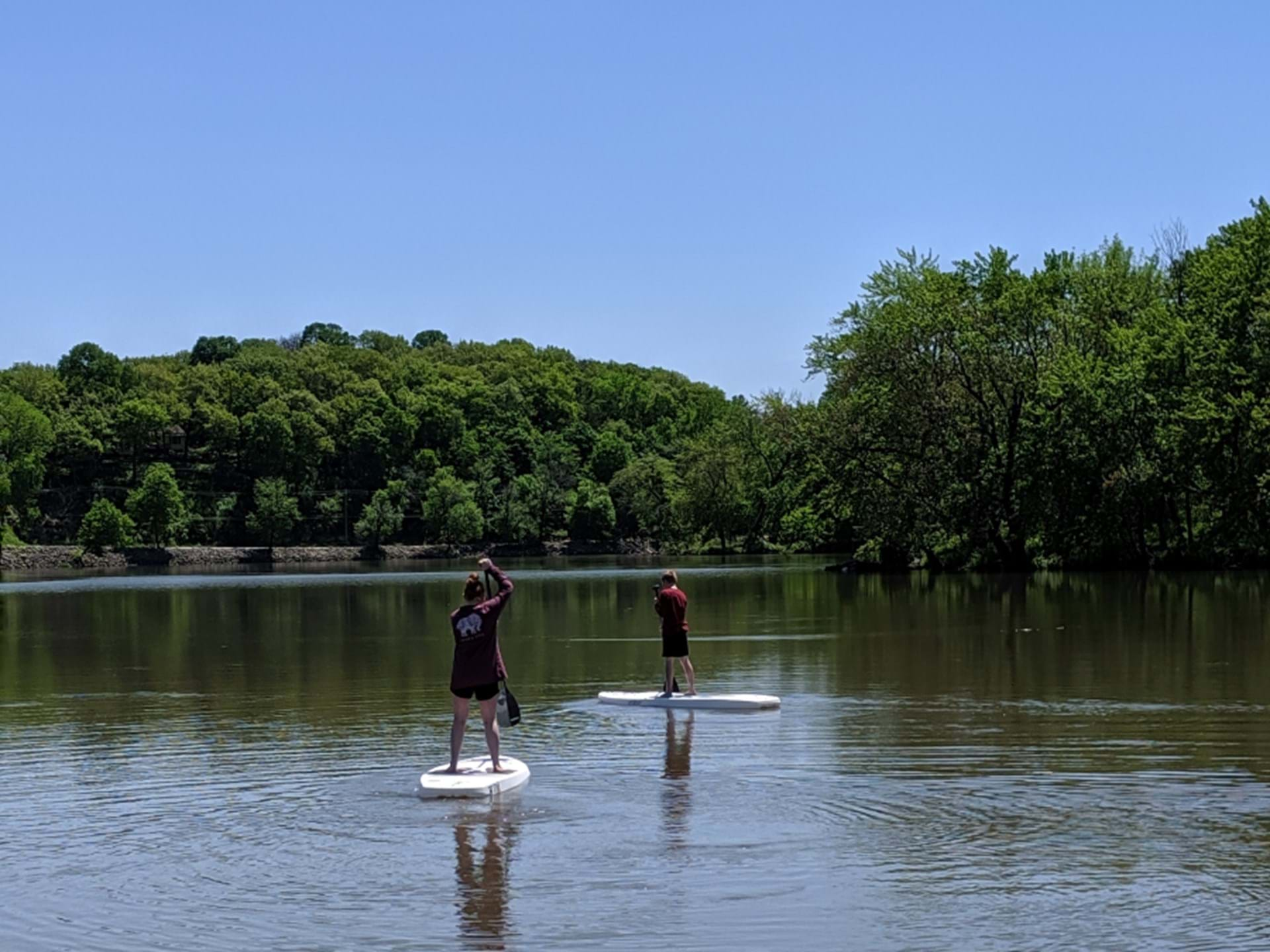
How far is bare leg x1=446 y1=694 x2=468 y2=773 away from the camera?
13.8 meters

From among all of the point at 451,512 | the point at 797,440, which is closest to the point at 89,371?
the point at 451,512

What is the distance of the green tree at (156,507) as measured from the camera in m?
150

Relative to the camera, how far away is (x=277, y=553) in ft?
503

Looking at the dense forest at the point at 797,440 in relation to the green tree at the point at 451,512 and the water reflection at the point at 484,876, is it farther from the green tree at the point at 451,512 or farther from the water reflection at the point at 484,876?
the water reflection at the point at 484,876

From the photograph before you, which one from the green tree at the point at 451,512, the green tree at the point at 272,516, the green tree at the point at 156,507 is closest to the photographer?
the green tree at the point at 156,507

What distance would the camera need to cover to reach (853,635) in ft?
105

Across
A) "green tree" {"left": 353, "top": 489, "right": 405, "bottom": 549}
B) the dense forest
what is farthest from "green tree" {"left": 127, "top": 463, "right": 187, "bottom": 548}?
"green tree" {"left": 353, "top": 489, "right": 405, "bottom": 549}

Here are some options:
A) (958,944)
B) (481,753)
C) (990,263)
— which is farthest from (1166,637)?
(990,263)

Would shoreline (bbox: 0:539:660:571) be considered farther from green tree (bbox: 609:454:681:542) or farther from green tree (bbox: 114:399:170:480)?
green tree (bbox: 114:399:170:480)

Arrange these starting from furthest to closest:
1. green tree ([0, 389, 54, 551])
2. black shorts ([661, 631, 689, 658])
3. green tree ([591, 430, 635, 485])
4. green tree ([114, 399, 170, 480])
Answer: green tree ([591, 430, 635, 485]), green tree ([114, 399, 170, 480]), green tree ([0, 389, 54, 551]), black shorts ([661, 631, 689, 658])

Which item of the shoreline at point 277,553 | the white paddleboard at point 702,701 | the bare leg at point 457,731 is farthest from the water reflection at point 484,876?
the shoreline at point 277,553

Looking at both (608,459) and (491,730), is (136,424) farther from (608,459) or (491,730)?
(491,730)

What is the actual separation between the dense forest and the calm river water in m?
33.8

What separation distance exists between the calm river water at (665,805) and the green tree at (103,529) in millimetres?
115999
